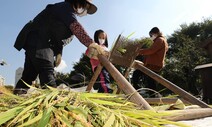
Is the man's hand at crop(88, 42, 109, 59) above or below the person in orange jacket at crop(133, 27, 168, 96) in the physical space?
below

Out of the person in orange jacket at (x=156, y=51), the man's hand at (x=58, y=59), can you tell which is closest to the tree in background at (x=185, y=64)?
the person in orange jacket at (x=156, y=51)

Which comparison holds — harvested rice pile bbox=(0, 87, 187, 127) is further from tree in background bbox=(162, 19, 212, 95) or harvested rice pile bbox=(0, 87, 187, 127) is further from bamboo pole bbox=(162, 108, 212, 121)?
tree in background bbox=(162, 19, 212, 95)

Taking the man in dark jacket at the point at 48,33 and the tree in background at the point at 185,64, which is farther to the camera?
the tree in background at the point at 185,64

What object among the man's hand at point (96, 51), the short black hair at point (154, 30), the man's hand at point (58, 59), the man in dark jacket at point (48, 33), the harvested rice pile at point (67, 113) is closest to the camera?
the harvested rice pile at point (67, 113)

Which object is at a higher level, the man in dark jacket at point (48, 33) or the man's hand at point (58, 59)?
the man in dark jacket at point (48, 33)

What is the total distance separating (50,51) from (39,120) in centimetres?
253

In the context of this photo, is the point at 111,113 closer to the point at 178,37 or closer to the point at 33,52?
the point at 33,52

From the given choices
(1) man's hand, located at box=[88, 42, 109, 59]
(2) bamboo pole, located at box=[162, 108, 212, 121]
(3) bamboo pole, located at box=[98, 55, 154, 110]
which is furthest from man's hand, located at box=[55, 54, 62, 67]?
(2) bamboo pole, located at box=[162, 108, 212, 121]

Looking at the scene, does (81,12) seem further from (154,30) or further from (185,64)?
(185,64)

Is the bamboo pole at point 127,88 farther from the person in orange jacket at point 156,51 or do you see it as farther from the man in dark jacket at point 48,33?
the person in orange jacket at point 156,51

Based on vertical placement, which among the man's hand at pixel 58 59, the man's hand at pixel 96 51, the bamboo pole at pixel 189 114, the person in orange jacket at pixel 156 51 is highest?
the person in orange jacket at pixel 156 51

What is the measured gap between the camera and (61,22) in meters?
3.37

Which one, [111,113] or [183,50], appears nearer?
[111,113]

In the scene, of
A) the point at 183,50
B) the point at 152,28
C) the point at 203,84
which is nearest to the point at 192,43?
the point at 183,50
